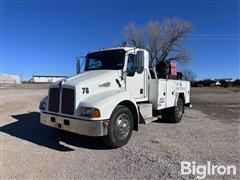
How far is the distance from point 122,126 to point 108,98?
86 cm

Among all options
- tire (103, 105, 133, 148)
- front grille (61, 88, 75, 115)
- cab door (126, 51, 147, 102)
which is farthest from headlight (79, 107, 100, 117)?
cab door (126, 51, 147, 102)

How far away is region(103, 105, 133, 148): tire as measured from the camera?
4.96m

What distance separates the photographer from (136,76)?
630 centimetres

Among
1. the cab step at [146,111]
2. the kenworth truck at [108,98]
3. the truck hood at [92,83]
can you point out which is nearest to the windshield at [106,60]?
the kenworth truck at [108,98]

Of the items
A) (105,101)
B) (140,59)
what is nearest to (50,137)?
(105,101)

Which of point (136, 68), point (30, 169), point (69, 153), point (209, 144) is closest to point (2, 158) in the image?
point (30, 169)

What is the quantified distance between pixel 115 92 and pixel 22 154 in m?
2.55

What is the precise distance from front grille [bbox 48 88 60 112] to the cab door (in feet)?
6.35

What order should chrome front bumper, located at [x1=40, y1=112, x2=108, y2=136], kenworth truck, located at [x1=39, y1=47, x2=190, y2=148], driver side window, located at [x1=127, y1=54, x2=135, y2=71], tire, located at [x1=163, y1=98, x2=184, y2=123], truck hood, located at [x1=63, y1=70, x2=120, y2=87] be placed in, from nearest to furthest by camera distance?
chrome front bumper, located at [x1=40, y1=112, x2=108, y2=136] → kenworth truck, located at [x1=39, y1=47, x2=190, y2=148] → truck hood, located at [x1=63, y1=70, x2=120, y2=87] → driver side window, located at [x1=127, y1=54, x2=135, y2=71] → tire, located at [x1=163, y1=98, x2=184, y2=123]

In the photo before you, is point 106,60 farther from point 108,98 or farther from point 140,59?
point 108,98

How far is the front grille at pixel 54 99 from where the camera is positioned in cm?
530

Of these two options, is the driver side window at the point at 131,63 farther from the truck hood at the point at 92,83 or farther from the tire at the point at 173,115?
the tire at the point at 173,115

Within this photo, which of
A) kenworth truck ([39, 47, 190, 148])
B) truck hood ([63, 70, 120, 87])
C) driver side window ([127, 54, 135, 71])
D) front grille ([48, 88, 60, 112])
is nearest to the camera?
kenworth truck ([39, 47, 190, 148])

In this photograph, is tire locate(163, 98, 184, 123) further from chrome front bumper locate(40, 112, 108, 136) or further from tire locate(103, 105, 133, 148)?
chrome front bumper locate(40, 112, 108, 136)
